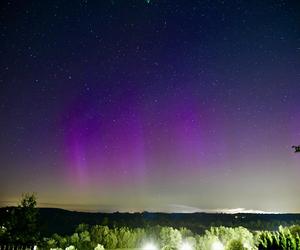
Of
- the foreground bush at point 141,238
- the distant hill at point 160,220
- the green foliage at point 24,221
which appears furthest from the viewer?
the distant hill at point 160,220

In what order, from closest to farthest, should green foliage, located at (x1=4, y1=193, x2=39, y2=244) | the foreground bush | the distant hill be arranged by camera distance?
green foliage, located at (x1=4, y1=193, x2=39, y2=244)
the foreground bush
the distant hill

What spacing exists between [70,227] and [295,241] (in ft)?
448

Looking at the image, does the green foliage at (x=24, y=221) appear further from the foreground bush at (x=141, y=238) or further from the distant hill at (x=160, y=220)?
the distant hill at (x=160, y=220)

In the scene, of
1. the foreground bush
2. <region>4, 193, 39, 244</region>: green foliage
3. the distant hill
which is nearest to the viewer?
<region>4, 193, 39, 244</region>: green foliage

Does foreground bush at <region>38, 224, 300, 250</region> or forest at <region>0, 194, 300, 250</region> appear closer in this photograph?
forest at <region>0, 194, 300, 250</region>

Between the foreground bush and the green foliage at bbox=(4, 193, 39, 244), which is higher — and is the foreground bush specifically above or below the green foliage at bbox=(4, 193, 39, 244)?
below

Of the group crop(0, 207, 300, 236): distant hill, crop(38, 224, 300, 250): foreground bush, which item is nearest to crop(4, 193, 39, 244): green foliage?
crop(38, 224, 300, 250): foreground bush

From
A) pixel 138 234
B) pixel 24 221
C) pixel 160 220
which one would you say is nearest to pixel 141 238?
pixel 138 234

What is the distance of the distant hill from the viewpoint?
14075 centimetres

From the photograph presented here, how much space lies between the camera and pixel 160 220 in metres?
171

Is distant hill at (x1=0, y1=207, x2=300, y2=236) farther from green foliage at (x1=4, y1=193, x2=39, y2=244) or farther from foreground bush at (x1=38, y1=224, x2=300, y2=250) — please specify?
green foliage at (x1=4, y1=193, x2=39, y2=244)

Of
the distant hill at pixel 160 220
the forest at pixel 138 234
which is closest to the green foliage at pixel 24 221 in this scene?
the forest at pixel 138 234

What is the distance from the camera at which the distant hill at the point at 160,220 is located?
141 m

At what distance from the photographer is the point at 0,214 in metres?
31.3
